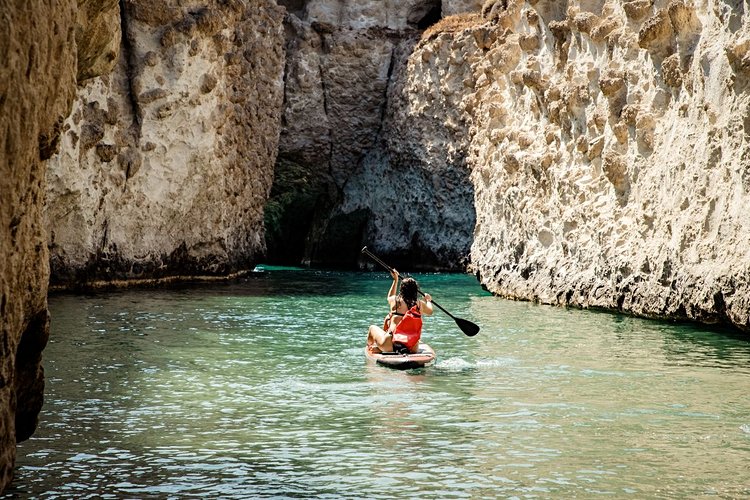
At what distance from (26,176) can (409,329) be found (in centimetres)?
738

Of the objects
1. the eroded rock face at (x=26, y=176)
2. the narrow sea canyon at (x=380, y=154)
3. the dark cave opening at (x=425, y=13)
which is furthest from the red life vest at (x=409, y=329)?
the dark cave opening at (x=425, y=13)

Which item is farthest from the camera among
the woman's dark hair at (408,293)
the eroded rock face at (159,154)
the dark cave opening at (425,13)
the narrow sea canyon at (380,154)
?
the dark cave opening at (425,13)

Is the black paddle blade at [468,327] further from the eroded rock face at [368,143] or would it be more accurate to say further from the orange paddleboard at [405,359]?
the eroded rock face at [368,143]

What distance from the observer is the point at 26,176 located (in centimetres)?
568

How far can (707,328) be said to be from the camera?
16.3 metres

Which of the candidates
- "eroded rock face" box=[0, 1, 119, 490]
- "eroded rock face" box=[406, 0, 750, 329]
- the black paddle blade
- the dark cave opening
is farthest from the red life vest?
the dark cave opening

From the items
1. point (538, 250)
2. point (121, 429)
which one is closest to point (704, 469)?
point (121, 429)

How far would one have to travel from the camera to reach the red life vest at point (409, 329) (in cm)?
1248

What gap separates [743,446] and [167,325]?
10747 mm

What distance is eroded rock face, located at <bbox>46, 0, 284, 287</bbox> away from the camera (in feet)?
76.0

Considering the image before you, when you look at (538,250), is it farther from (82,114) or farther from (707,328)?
(82,114)

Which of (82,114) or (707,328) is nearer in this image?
(707,328)

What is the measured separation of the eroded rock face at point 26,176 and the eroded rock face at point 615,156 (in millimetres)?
10159

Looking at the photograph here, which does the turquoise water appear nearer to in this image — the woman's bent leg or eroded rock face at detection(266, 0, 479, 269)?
the woman's bent leg
